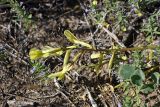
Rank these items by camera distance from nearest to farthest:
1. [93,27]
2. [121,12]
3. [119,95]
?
[119,95] → [121,12] → [93,27]

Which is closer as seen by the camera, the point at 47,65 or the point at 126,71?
the point at 126,71

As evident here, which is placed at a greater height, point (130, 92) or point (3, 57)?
point (3, 57)

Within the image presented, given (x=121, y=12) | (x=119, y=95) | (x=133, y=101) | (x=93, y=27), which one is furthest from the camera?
(x=93, y=27)

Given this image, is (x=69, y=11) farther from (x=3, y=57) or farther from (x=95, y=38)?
(x=3, y=57)

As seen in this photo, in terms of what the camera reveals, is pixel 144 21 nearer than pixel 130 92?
No

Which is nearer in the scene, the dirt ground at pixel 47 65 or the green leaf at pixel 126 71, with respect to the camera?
the green leaf at pixel 126 71

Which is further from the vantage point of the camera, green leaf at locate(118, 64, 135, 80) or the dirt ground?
the dirt ground

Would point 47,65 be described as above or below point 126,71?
below

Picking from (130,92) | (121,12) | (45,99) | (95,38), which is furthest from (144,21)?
(45,99)
